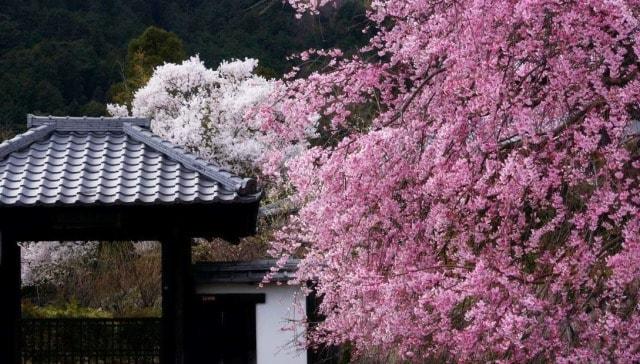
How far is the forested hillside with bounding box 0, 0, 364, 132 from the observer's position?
25.0m

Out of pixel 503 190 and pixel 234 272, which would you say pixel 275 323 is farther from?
pixel 503 190

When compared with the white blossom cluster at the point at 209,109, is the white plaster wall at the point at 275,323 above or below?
below

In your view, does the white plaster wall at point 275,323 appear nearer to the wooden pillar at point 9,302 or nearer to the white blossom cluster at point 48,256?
the wooden pillar at point 9,302

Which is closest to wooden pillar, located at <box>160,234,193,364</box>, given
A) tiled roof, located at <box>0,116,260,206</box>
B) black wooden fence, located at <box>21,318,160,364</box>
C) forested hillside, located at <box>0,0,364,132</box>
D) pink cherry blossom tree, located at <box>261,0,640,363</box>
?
tiled roof, located at <box>0,116,260,206</box>

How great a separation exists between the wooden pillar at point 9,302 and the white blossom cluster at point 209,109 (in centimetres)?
993

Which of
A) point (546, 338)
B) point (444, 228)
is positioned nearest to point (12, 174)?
point (444, 228)

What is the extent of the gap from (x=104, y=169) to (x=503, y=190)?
3.02m

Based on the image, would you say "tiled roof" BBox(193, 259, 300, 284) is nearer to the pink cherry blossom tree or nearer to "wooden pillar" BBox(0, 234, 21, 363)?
"wooden pillar" BBox(0, 234, 21, 363)

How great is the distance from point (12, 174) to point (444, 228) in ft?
9.77

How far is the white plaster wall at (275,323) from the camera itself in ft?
33.7

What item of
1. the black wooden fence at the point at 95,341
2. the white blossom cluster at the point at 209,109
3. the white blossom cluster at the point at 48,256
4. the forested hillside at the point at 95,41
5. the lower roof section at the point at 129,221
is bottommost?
the black wooden fence at the point at 95,341

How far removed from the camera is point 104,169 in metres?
5.97

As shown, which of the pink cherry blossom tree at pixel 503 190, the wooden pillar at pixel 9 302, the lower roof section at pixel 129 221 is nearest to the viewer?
the pink cherry blossom tree at pixel 503 190

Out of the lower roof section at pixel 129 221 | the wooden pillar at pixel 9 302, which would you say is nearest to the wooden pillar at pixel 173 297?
the lower roof section at pixel 129 221
